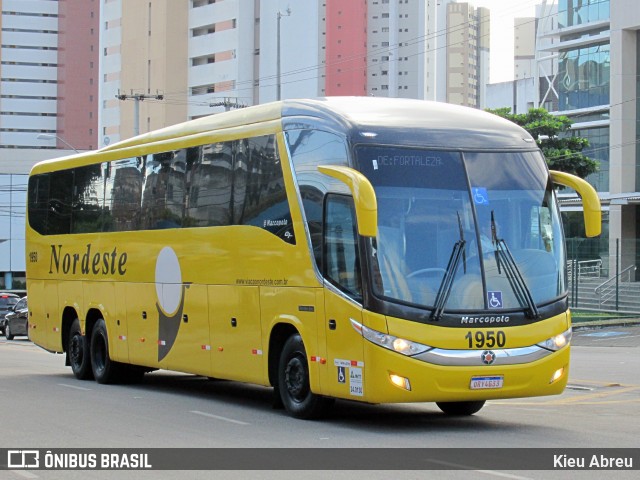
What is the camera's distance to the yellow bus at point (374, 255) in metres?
12.9

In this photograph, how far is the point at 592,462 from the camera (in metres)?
11.1

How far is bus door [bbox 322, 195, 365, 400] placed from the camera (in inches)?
520

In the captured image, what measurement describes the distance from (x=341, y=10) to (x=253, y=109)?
111793 mm

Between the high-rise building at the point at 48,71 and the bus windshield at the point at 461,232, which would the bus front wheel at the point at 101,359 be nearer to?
the bus windshield at the point at 461,232

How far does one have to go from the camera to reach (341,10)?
412 feet

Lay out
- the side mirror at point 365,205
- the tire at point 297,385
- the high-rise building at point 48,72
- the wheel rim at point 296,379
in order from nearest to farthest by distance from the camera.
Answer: the side mirror at point 365,205 → the tire at point 297,385 → the wheel rim at point 296,379 → the high-rise building at point 48,72

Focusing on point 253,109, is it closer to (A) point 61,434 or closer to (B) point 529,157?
(B) point 529,157

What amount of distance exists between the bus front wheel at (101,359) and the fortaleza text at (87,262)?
97 centimetres

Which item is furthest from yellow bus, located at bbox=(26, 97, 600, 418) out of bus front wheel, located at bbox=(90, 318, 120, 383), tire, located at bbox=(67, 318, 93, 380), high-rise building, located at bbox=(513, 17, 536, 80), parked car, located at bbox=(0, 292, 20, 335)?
high-rise building, located at bbox=(513, 17, 536, 80)

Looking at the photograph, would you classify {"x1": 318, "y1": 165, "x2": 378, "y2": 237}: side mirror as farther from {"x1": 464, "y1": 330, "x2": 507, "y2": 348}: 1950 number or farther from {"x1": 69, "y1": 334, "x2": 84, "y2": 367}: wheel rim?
{"x1": 69, "y1": 334, "x2": 84, "y2": 367}: wheel rim

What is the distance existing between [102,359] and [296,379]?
7141 millimetres

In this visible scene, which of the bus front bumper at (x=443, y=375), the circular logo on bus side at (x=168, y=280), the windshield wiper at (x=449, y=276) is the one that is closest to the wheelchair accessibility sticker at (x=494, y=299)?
the windshield wiper at (x=449, y=276)

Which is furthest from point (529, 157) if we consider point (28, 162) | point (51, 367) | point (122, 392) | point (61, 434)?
point (28, 162)
